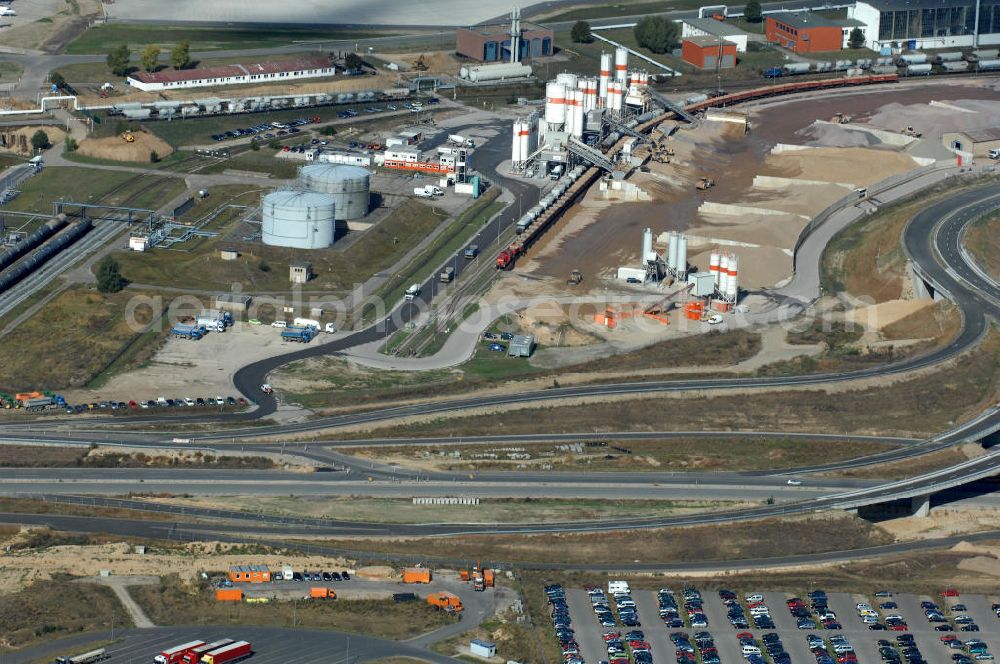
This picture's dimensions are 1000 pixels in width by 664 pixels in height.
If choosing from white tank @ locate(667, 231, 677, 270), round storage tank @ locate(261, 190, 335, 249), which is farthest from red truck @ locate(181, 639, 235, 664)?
white tank @ locate(667, 231, 677, 270)

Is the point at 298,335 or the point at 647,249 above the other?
the point at 647,249

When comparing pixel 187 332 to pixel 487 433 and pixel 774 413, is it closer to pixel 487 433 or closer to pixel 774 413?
pixel 487 433

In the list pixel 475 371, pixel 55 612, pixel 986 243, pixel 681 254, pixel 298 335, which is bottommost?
pixel 55 612

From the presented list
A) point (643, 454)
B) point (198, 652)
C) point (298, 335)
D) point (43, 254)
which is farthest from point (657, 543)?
point (43, 254)

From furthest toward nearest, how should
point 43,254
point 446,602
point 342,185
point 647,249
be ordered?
1. point 342,185
2. point 647,249
3. point 43,254
4. point 446,602

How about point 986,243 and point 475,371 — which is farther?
point 986,243

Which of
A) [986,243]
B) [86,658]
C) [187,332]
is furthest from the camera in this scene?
[986,243]
